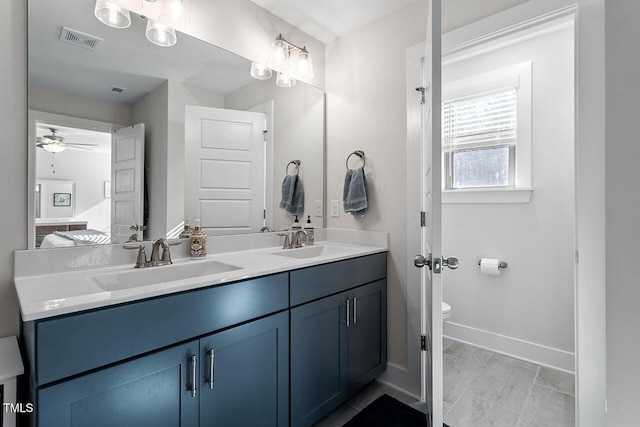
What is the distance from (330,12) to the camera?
6.55 feet

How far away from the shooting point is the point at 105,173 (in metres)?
1.38

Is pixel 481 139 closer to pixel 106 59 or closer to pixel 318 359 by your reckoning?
pixel 318 359

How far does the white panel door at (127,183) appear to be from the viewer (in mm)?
1410

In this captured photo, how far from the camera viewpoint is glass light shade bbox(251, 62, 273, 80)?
1.91m

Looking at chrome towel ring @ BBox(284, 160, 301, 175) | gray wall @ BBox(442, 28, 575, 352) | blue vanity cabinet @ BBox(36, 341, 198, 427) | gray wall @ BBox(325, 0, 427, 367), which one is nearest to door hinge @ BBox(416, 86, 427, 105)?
gray wall @ BBox(325, 0, 427, 367)

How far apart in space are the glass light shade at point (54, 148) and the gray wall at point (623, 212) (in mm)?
1694

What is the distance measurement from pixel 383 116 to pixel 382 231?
0.75 meters

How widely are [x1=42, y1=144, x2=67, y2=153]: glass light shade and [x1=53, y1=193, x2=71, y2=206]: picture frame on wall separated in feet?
0.58

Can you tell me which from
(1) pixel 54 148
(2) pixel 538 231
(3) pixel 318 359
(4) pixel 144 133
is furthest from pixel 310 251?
(2) pixel 538 231

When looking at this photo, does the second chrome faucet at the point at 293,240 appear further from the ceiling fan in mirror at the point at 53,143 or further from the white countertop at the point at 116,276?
the ceiling fan in mirror at the point at 53,143

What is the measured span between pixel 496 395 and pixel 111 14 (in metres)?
2.86

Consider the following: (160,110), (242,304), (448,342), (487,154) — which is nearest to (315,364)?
(242,304)

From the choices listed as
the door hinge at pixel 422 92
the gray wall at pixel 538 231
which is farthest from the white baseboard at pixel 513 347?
the door hinge at pixel 422 92

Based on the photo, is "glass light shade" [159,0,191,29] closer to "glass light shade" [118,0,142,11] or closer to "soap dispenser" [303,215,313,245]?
"glass light shade" [118,0,142,11]
